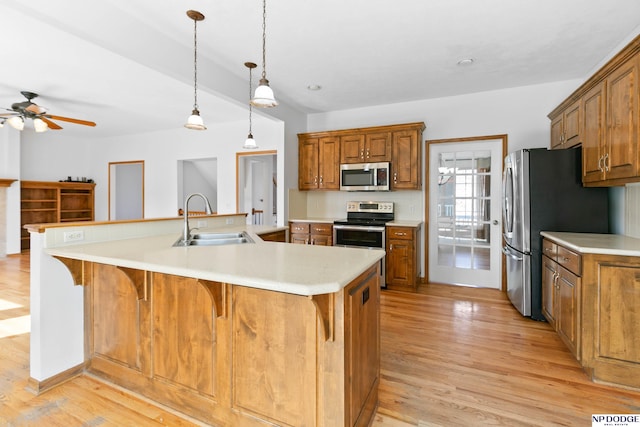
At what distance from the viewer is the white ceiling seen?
7.91 feet

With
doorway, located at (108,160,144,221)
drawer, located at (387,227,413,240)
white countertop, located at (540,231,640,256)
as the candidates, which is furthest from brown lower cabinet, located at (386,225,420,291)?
doorway, located at (108,160,144,221)

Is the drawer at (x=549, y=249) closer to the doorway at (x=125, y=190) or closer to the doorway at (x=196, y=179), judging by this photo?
the doorway at (x=196, y=179)

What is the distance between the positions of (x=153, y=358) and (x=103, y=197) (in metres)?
7.00

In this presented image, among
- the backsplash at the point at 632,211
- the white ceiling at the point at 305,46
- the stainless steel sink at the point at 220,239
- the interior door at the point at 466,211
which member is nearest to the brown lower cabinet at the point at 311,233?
the interior door at the point at 466,211

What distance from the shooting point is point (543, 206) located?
305cm

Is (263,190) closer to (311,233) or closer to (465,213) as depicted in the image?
(311,233)

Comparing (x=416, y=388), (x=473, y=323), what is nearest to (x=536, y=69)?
(x=473, y=323)

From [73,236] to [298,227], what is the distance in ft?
9.93

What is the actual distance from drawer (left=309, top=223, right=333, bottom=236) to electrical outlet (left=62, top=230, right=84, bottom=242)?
3.02 meters

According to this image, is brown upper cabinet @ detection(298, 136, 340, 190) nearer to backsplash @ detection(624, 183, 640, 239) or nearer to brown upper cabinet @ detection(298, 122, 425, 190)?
brown upper cabinet @ detection(298, 122, 425, 190)

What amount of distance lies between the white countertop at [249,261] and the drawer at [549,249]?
1822 millimetres

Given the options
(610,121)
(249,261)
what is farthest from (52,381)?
(610,121)

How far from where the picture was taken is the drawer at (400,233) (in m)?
4.23

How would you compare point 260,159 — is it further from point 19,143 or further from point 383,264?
point 19,143
